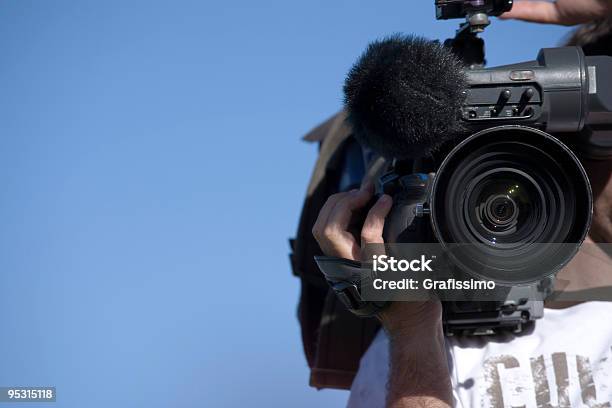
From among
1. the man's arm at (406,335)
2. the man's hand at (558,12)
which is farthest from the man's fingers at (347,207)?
the man's hand at (558,12)

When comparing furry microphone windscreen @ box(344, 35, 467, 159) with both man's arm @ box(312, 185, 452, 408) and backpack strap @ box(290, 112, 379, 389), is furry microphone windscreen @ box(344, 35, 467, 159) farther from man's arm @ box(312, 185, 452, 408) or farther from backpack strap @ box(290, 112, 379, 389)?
backpack strap @ box(290, 112, 379, 389)

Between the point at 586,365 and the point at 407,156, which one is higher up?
the point at 407,156

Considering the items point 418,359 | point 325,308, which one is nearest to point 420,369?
point 418,359

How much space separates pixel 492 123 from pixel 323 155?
1.09 metres

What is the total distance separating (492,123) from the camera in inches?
55.2

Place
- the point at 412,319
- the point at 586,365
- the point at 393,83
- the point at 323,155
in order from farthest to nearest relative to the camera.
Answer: the point at 323,155 → the point at 586,365 → the point at 412,319 → the point at 393,83

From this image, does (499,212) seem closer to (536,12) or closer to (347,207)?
Answer: (347,207)

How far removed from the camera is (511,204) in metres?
1.45

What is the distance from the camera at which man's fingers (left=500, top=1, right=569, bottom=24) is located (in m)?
2.19

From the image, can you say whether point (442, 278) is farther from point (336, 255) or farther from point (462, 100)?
point (462, 100)

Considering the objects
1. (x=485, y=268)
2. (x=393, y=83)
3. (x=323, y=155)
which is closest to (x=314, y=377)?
(x=323, y=155)

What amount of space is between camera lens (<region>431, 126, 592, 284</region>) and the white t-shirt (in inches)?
15.9

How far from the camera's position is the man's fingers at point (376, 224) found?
1.51 metres

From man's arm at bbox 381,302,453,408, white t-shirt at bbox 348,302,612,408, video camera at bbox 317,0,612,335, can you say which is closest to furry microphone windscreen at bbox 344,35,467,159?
video camera at bbox 317,0,612,335
